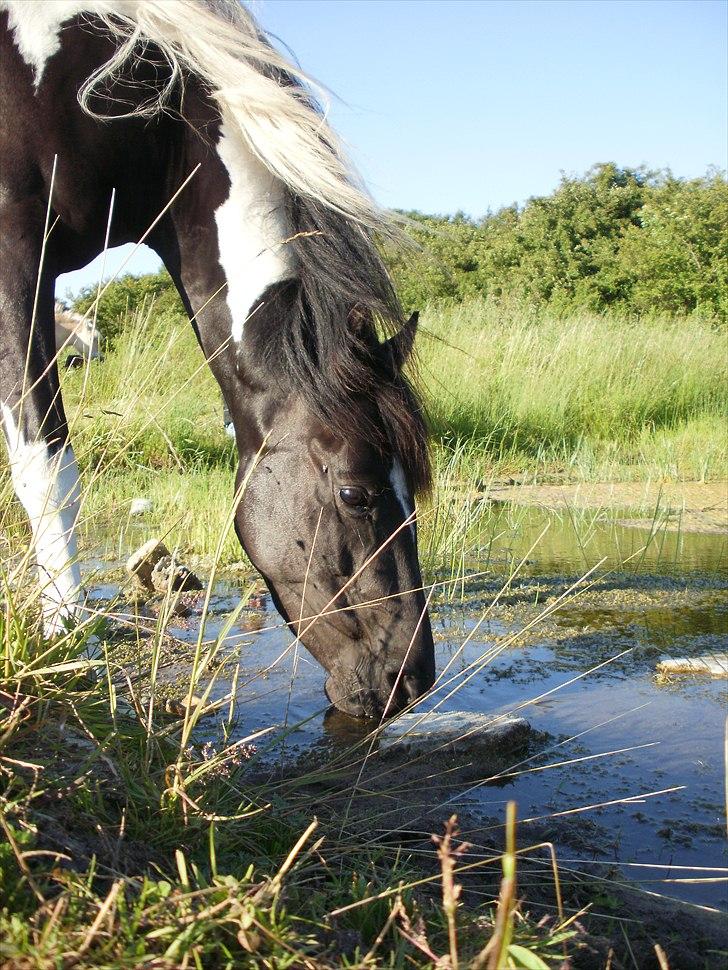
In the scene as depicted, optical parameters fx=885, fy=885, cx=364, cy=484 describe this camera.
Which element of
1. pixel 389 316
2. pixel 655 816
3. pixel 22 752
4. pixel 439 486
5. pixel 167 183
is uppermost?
pixel 167 183

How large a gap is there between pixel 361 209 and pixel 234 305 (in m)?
0.44

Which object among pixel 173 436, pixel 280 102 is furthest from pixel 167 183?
pixel 173 436

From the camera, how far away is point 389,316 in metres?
2.41

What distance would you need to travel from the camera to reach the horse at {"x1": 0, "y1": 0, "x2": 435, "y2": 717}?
2.31m

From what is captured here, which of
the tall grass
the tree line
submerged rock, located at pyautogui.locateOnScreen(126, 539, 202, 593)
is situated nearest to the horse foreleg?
submerged rock, located at pyautogui.locateOnScreen(126, 539, 202, 593)

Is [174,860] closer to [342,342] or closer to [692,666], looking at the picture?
[342,342]

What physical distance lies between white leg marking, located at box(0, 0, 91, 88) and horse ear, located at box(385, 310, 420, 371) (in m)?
1.22

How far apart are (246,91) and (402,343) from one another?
819mm

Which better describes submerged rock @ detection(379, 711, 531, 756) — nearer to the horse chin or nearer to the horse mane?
the horse chin

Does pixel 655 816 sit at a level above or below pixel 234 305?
below

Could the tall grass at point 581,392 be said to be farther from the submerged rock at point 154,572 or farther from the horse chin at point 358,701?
the horse chin at point 358,701

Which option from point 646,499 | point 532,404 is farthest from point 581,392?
point 646,499

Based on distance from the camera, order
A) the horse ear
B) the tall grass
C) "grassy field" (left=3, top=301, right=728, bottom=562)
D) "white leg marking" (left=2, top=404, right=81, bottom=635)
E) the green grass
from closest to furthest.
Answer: the green grass, "white leg marking" (left=2, top=404, right=81, bottom=635), the horse ear, "grassy field" (left=3, top=301, right=728, bottom=562), the tall grass

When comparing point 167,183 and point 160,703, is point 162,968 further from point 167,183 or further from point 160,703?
point 167,183
